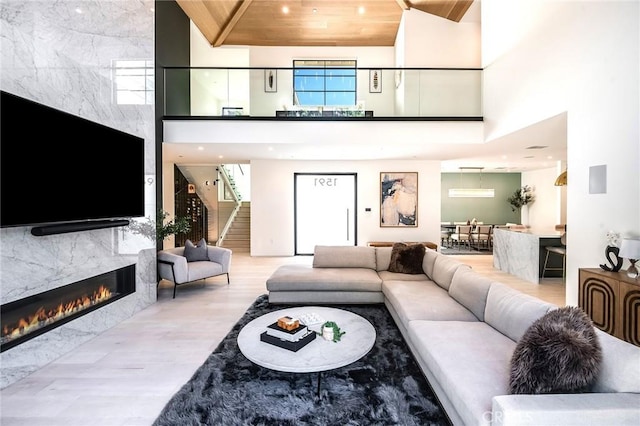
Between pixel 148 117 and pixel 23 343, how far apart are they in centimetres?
299

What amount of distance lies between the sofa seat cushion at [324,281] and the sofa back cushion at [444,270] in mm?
724

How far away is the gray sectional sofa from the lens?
46.8 inches

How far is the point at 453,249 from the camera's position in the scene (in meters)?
9.21

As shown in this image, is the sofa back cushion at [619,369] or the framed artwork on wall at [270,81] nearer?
the sofa back cushion at [619,369]

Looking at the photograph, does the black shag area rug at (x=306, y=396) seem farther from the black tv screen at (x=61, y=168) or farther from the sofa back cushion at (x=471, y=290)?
the black tv screen at (x=61, y=168)

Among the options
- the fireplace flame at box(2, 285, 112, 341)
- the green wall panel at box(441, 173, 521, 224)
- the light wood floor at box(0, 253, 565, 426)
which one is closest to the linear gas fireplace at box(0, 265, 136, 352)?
the fireplace flame at box(2, 285, 112, 341)

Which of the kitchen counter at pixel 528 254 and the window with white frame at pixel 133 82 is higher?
the window with white frame at pixel 133 82

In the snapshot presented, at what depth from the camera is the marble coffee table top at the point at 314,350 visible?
186cm

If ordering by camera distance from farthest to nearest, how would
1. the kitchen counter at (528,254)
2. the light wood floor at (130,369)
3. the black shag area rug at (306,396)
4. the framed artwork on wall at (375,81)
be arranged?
the framed artwork on wall at (375,81)
the kitchen counter at (528,254)
the light wood floor at (130,369)
the black shag area rug at (306,396)

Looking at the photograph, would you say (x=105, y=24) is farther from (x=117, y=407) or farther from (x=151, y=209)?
(x=117, y=407)

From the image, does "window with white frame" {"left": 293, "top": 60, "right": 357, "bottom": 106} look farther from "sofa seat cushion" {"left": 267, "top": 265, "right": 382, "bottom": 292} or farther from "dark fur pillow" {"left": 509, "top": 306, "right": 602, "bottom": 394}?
"dark fur pillow" {"left": 509, "top": 306, "right": 602, "bottom": 394}

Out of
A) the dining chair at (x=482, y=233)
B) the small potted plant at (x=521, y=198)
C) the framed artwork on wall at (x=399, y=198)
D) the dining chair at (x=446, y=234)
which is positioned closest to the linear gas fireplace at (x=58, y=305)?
the framed artwork on wall at (x=399, y=198)

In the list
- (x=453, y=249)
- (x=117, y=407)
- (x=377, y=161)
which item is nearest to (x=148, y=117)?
(x=117, y=407)

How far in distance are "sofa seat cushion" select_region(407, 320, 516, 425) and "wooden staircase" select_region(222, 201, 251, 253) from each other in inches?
273
